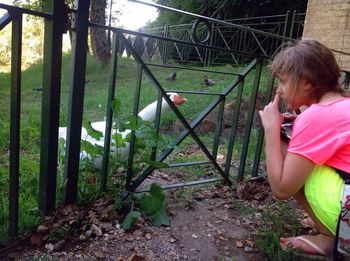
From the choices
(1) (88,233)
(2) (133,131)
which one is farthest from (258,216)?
(1) (88,233)

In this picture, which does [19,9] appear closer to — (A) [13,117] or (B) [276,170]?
(A) [13,117]

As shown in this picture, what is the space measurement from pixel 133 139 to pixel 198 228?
2.04 ft

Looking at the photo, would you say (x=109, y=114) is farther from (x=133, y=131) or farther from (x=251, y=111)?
(x=251, y=111)

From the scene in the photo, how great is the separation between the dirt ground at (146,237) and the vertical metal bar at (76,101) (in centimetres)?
14

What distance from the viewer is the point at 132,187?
207cm

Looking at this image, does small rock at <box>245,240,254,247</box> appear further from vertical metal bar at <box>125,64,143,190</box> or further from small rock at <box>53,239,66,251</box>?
small rock at <box>53,239,66,251</box>

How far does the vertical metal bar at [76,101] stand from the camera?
5.30 feet

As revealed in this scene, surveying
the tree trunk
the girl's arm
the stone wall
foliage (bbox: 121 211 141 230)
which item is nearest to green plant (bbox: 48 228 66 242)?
foliage (bbox: 121 211 141 230)

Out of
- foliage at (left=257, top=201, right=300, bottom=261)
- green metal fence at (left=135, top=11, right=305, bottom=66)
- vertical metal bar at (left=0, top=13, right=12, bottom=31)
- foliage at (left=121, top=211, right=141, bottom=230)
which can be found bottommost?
foliage at (left=257, top=201, right=300, bottom=261)

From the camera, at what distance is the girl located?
4.56ft

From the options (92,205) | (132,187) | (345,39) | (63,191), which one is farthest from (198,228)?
(345,39)

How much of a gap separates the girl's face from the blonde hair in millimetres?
13

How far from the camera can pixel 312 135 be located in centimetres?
138

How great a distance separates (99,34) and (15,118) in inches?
387
